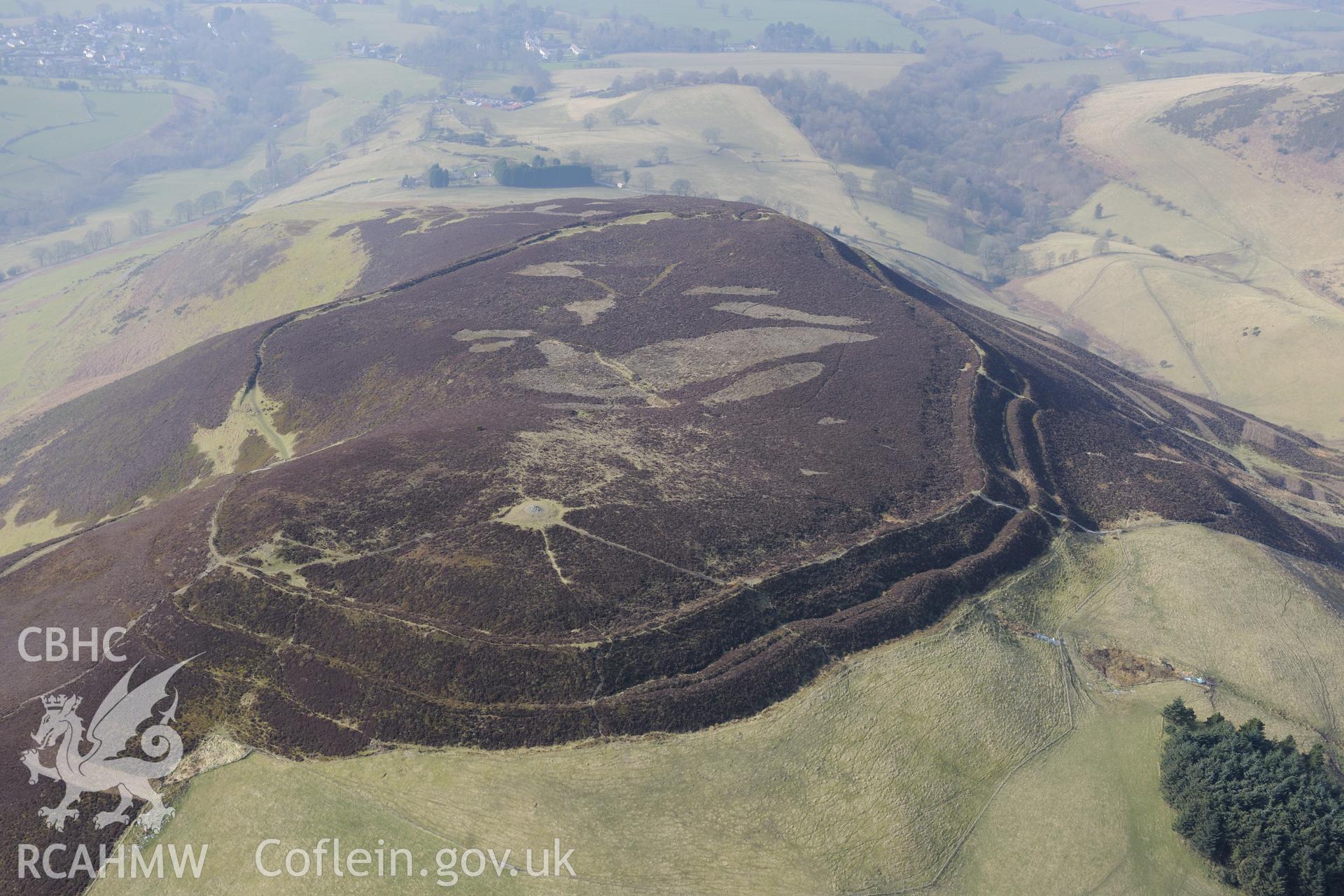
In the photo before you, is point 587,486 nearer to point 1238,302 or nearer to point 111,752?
Answer: point 111,752

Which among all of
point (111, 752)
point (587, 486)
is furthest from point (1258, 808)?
point (111, 752)

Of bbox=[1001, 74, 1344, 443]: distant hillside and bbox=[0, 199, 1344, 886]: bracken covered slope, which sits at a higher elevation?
bbox=[0, 199, 1344, 886]: bracken covered slope

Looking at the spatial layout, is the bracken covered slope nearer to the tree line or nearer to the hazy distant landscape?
the hazy distant landscape

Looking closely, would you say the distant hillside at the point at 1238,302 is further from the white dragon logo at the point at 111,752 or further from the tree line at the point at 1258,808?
the white dragon logo at the point at 111,752

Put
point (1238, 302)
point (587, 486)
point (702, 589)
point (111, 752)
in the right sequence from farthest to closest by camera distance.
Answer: point (1238, 302) < point (587, 486) < point (702, 589) < point (111, 752)

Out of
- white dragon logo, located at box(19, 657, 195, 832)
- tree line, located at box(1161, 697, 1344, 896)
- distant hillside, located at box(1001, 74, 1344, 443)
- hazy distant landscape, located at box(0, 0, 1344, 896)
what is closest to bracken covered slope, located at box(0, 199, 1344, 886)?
hazy distant landscape, located at box(0, 0, 1344, 896)

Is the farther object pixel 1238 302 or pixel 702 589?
pixel 1238 302

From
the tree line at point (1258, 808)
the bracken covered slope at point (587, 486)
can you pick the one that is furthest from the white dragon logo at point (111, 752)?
the tree line at point (1258, 808)

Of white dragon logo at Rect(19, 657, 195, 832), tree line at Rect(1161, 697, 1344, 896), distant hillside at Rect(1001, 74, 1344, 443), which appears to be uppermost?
white dragon logo at Rect(19, 657, 195, 832)
